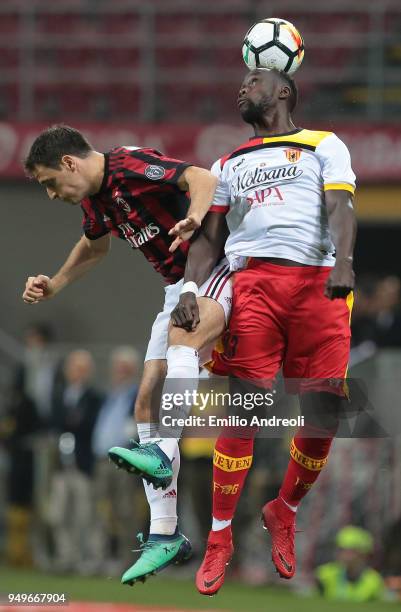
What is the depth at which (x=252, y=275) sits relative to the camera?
709cm

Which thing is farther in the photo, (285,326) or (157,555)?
(285,326)

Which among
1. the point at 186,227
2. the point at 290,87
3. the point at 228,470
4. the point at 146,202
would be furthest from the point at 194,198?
the point at 228,470

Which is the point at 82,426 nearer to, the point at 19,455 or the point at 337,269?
the point at 19,455

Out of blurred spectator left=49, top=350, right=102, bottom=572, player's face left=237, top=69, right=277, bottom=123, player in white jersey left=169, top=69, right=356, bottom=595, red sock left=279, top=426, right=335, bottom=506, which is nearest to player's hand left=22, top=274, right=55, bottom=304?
player in white jersey left=169, top=69, right=356, bottom=595

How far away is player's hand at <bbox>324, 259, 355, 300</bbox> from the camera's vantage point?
21.0ft

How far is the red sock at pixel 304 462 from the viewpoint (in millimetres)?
7309

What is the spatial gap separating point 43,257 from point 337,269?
34.3ft

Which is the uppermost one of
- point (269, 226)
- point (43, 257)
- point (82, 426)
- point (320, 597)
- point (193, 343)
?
point (269, 226)

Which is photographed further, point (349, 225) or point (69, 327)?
point (69, 327)

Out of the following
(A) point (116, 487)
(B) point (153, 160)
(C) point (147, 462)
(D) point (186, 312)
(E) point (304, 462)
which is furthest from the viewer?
(A) point (116, 487)

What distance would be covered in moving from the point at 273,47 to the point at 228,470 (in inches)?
83.7

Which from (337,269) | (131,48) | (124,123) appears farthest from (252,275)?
(131,48)

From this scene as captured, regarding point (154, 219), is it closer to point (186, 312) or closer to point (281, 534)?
point (186, 312)

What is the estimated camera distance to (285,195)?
22.9ft
